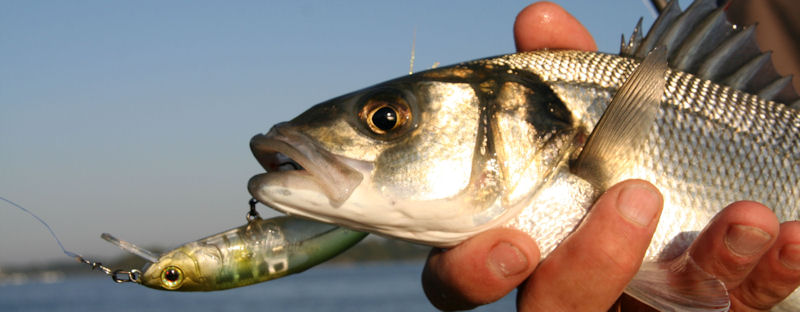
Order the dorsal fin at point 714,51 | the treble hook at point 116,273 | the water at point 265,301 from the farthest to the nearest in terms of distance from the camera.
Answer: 1. the water at point 265,301
2. the dorsal fin at point 714,51
3. the treble hook at point 116,273

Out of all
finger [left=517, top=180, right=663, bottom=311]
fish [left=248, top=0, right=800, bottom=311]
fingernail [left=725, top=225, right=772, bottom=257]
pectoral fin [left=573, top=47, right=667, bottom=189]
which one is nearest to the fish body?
fish [left=248, top=0, right=800, bottom=311]

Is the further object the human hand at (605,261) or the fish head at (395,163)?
the human hand at (605,261)

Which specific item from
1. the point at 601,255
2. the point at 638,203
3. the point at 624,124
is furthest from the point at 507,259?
the point at 624,124

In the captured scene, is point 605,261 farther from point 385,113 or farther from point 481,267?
point 385,113

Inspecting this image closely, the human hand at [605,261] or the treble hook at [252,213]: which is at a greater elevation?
the treble hook at [252,213]

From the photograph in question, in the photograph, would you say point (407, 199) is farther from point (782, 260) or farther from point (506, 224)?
point (782, 260)

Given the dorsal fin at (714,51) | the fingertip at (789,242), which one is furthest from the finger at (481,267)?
the dorsal fin at (714,51)

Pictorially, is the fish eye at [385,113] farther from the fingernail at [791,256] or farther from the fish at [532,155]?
the fingernail at [791,256]
